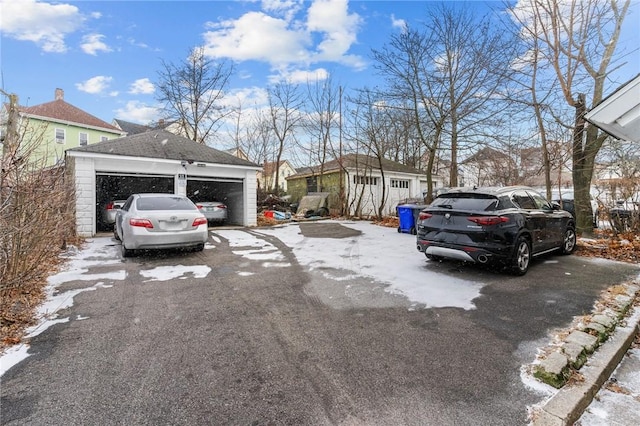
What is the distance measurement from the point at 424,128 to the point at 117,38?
11.9 metres

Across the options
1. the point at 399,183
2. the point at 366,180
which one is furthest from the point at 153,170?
the point at 399,183

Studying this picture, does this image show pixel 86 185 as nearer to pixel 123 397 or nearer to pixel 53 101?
pixel 123 397

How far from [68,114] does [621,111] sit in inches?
1546

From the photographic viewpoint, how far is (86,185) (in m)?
10.3

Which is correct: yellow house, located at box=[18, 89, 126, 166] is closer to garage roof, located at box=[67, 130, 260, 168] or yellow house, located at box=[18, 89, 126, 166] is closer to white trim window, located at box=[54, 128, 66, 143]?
white trim window, located at box=[54, 128, 66, 143]

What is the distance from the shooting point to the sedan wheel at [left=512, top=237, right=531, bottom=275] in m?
5.39

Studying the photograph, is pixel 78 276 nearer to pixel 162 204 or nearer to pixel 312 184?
pixel 162 204

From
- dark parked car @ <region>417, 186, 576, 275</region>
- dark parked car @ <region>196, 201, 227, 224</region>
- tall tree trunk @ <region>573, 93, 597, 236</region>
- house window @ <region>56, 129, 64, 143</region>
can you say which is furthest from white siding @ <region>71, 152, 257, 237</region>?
house window @ <region>56, 129, 64, 143</region>

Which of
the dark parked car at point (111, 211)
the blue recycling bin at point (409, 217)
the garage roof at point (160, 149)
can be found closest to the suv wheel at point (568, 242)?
the blue recycling bin at point (409, 217)

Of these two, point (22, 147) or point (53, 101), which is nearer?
point (22, 147)

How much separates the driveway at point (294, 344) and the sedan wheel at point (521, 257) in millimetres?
165

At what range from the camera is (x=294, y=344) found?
3123 millimetres

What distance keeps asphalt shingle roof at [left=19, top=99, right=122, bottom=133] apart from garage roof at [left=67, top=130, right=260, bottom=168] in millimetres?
22703

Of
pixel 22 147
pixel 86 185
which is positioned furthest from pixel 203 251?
pixel 86 185
